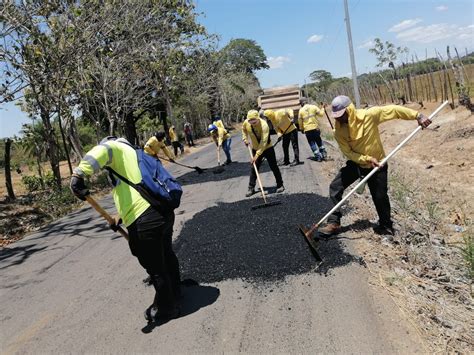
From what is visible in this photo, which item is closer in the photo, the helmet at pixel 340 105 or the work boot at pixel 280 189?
the helmet at pixel 340 105

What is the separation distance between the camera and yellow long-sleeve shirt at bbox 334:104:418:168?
4.46m

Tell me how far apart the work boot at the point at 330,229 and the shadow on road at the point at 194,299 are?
1552 millimetres

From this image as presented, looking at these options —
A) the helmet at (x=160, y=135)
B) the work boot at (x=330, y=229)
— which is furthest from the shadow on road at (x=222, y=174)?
the work boot at (x=330, y=229)

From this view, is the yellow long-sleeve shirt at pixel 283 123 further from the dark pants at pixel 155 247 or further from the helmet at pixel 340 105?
the dark pants at pixel 155 247

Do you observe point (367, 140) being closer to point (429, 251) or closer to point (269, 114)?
point (429, 251)


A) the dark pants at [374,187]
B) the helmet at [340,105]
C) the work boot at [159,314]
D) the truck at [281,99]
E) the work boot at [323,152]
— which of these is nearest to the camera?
the work boot at [159,314]

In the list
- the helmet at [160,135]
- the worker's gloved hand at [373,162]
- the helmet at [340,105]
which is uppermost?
the helmet at [160,135]

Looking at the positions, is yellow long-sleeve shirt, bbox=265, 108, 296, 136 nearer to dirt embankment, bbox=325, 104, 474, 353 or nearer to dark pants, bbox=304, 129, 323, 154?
dark pants, bbox=304, 129, 323, 154

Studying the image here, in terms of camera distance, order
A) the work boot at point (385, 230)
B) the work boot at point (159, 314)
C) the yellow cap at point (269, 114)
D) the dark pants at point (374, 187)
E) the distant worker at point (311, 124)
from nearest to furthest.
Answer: the work boot at point (159, 314) < the dark pants at point (374, 187) < the work boot at point (385, 230) < the yellow cap at point (269, 114) < the distant worker at point (311, 124)

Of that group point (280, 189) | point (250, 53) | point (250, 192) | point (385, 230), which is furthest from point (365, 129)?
point (250, 53)

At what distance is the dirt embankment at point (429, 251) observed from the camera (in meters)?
3.02

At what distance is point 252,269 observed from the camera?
425 centimetres

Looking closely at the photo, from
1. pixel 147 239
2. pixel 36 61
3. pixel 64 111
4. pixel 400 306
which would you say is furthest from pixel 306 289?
pixel 64 111

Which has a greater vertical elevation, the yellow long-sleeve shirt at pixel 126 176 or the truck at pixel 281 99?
the truck at pixel 281 99
